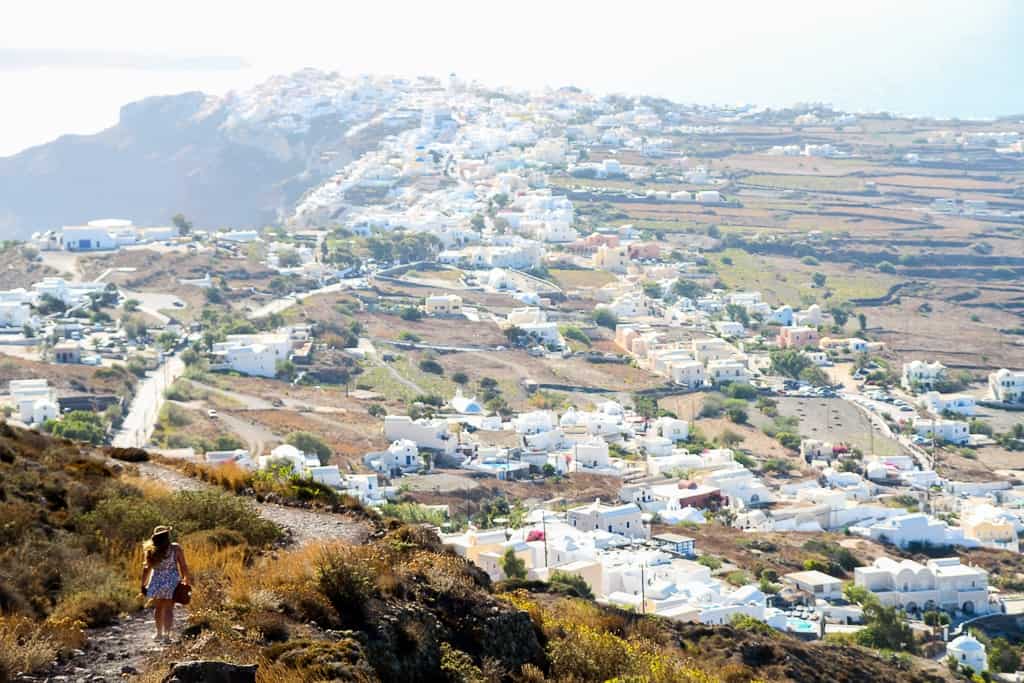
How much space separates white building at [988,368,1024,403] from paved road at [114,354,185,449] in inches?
914

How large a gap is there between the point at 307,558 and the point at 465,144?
75.8 m

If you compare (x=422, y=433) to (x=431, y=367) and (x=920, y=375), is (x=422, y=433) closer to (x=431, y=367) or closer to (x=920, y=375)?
(x=431, y=367)

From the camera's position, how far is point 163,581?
5.26m

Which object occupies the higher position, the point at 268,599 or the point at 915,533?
the point at 268,599

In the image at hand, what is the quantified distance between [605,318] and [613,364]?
16.6 ft

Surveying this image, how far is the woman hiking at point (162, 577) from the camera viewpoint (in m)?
5.25

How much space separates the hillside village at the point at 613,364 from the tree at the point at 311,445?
0.06 meters

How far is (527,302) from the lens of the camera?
163 ft

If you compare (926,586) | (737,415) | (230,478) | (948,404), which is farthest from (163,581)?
(948,404)

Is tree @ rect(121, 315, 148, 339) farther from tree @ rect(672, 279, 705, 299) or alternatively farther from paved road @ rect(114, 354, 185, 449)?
tree @ rect(672, 279, 705, 299)

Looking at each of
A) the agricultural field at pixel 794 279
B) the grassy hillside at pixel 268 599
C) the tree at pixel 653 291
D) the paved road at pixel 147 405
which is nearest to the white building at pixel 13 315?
the paved road at pixel 147 405

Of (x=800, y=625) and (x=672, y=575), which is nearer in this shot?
(x=800, y=625)

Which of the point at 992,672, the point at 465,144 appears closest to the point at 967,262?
the point at 465,144

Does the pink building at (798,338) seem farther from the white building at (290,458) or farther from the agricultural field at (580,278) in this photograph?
the white building at (290,458)
